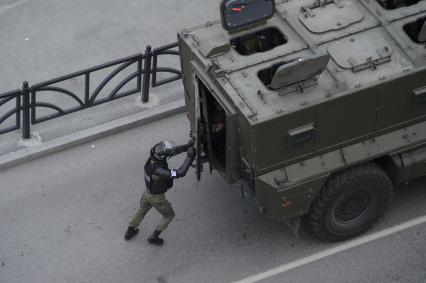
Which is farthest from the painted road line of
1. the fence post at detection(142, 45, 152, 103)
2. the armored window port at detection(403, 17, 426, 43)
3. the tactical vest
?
the fence post at detection(142, 45, 152, 103)

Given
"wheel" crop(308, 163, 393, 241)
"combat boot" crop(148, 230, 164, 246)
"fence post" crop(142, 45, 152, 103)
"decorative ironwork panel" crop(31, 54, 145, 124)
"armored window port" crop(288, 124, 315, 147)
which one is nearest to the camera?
"armored window port" crop(288, 124, 315, 147)

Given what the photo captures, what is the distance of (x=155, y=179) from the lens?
9516mm

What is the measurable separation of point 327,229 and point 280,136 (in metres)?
1.73

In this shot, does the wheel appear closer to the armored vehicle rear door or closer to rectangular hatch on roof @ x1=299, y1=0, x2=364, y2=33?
the armored vehicle rear door

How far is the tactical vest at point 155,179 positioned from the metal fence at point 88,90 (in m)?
2.74

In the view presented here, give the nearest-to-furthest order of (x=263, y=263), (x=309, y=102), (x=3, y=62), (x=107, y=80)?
1. (x=309, y=102)
2. (x=263, y=263)
3. (x=107, y=80)
4. (x=3, y=62)

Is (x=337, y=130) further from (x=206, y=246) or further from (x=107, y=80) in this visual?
(x=107, y=80)

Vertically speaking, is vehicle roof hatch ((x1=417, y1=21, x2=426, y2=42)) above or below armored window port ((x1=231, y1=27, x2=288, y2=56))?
above

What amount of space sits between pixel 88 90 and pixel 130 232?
9.18 feet

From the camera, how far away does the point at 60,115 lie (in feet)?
40.7

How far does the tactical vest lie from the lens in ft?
31.0

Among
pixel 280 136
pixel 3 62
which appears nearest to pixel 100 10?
pixel 3 62

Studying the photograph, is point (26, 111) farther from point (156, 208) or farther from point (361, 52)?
point (361, 52)

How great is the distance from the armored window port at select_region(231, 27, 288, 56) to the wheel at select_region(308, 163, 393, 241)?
1804 millimetres
